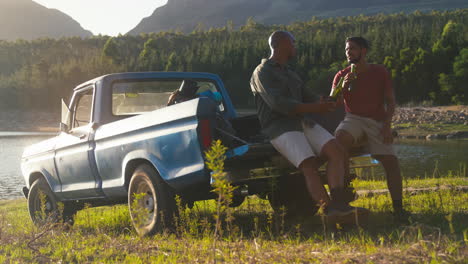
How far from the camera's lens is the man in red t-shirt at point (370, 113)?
539cm

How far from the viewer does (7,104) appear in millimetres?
132125

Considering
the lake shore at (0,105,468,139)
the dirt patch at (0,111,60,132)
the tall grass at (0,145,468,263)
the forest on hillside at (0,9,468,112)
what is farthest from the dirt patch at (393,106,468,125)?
the dirt patch at (0,111,60,132)

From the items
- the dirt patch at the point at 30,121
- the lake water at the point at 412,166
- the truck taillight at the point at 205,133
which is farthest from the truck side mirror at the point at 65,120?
the dirt patch at the point at 30,121

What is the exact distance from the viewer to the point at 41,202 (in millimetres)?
7180

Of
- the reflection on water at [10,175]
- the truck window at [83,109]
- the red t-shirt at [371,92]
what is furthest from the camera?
the reflection on water at [10,175]

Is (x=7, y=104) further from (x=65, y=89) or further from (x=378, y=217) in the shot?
(x=378, y=217)

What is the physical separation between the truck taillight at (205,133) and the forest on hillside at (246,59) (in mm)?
72370

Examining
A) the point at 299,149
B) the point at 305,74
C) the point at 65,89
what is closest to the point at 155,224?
the point at 299,149

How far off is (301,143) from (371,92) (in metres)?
1.23

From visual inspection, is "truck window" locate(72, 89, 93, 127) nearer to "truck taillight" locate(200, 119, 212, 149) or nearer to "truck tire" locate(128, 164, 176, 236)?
"truck tire" locate(128, 164, 176, 236)

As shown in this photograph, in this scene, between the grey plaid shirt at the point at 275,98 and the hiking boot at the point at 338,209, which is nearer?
the hiking boot at the point at 338,209

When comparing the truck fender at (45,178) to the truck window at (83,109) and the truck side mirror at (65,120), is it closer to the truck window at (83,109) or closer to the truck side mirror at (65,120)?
the truck side mirror at (65,120)

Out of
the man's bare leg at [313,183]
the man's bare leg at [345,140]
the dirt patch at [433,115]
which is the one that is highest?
the man's bare leg at [345,140]

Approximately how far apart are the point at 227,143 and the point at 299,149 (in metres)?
0.66
